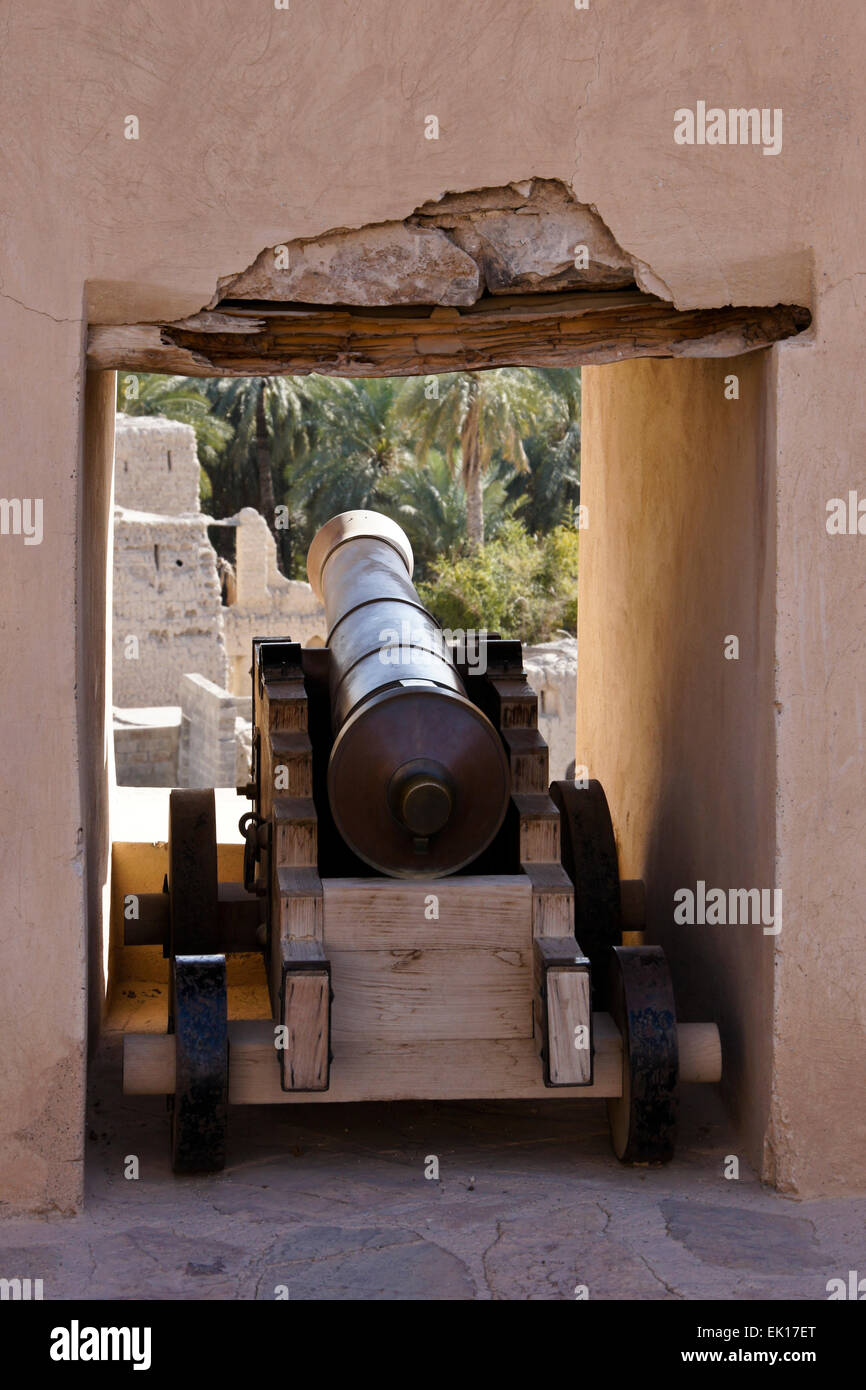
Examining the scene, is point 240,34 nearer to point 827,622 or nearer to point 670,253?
point 670,253

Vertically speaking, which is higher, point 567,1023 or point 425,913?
point 425,913

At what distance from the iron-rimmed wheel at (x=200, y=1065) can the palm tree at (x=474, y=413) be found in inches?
898

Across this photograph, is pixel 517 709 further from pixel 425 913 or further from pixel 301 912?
pixel 301 912

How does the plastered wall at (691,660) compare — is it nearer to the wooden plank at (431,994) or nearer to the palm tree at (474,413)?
the wooden plank at (431,994)

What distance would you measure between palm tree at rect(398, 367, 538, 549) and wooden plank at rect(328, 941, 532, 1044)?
892 inches

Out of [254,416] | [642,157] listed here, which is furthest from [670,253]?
[254,416]

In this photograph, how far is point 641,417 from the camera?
20.6ft

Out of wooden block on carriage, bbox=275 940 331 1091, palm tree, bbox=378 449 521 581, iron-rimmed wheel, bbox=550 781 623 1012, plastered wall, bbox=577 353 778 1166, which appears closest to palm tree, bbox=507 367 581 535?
palm tree, bbox=378 449 521 581

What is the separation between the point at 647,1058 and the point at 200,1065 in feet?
4.29

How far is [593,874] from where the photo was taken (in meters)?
5.73

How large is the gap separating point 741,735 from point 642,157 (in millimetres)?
1758

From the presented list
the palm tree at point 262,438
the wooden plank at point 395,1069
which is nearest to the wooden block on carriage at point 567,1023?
the wooden plank at point 395,1069

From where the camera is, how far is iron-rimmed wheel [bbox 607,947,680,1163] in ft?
14.9

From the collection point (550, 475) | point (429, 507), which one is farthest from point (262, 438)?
point (550, 475)
